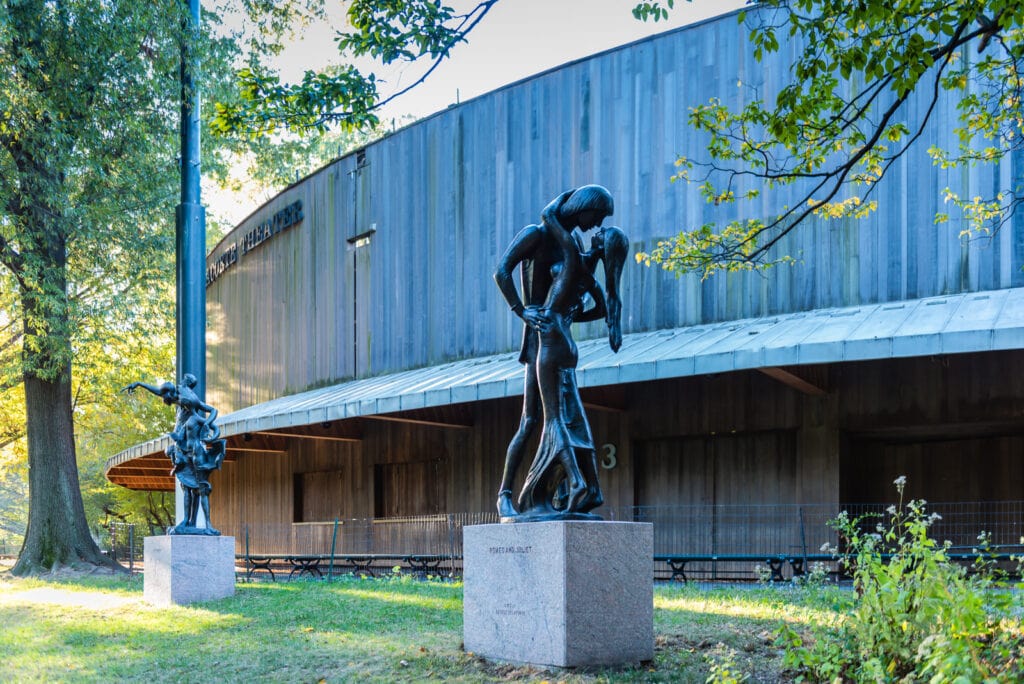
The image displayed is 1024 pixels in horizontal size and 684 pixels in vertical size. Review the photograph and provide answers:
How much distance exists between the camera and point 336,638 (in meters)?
10.3

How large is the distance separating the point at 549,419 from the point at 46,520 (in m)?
18.5

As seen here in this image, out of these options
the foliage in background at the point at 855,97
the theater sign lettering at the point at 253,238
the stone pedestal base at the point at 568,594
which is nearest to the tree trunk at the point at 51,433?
the theater sign lettering at the point at 253,238

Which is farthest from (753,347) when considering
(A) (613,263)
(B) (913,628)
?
(B) (913,628)

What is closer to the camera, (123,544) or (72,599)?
(72,599)

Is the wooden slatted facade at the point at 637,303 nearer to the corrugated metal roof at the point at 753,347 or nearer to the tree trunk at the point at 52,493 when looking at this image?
the corrugated metal roof at the point at 753,347

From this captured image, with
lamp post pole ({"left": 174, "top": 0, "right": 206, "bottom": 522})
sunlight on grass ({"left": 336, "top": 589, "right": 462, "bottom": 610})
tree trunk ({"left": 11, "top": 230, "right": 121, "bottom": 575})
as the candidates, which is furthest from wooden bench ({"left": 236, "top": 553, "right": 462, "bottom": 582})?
sunlight on grass ({"left": 336, "top": 589, "right": 462, "bottom": 610})

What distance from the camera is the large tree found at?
21.7m

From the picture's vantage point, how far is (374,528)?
78.9 feet

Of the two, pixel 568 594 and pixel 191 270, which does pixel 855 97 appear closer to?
pixel 568 594

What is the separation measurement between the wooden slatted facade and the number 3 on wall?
7cm

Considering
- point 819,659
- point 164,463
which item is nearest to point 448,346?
point 164,463

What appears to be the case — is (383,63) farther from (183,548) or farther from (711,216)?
(711,216)

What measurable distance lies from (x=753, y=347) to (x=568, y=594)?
25.6 feet

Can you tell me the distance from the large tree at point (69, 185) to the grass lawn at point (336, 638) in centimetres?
913
